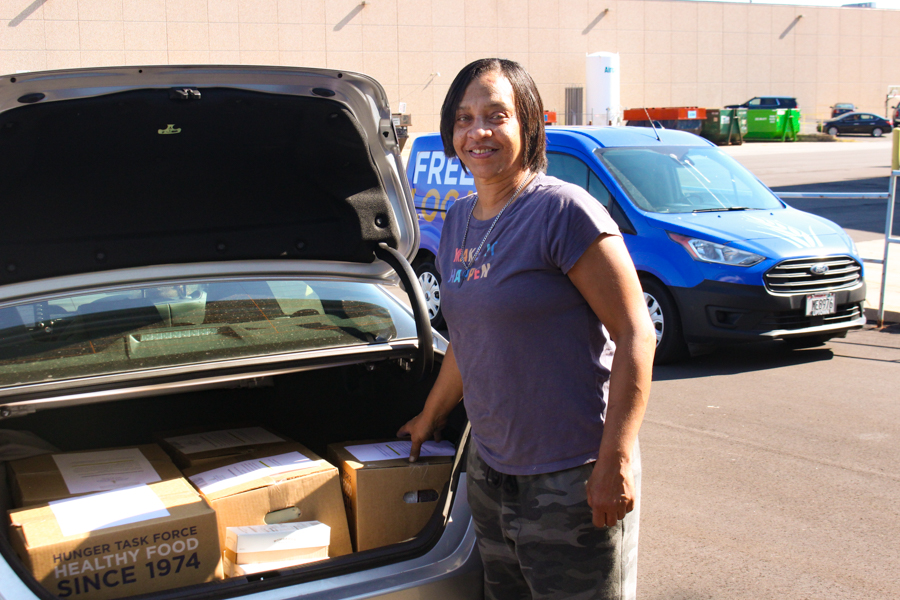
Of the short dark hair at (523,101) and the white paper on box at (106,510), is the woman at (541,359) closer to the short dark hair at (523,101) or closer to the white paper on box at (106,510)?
the short dark hair at (523,101)

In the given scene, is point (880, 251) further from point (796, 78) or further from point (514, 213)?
point (796, 78)

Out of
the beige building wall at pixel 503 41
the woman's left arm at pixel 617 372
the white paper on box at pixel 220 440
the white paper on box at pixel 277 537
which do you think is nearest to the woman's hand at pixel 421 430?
the white paper on box at pixel 277 537

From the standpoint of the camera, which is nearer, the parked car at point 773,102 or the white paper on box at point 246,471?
the white paper on box at point 246,471

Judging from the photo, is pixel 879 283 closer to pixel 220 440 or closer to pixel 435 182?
pixel 435 182

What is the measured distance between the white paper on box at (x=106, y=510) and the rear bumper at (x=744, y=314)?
5.04m

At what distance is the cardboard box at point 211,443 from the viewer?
9.05 feet

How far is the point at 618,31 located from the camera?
148 ft

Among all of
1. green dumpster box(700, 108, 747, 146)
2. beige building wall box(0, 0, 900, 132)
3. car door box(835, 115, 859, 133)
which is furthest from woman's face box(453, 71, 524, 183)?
car door box(835, 115, 859, 133)

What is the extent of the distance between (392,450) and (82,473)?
3.15ft

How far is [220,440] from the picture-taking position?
2957mm

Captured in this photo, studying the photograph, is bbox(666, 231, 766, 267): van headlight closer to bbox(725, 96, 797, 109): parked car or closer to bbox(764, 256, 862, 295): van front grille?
bbox(764, 256, 862, 295): van front grille

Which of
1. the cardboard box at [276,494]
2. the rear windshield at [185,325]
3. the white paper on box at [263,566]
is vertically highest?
the rear windshield at [185,325]

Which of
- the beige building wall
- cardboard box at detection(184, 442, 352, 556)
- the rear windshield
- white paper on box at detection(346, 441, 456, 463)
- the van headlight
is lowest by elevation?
cardboard box at detection(184, 442, 352, 556)

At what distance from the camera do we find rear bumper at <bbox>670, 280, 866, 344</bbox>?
6.33m
